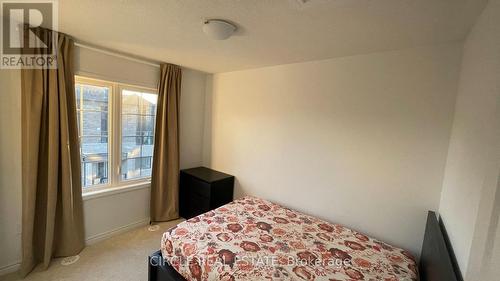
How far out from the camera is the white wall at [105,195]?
186 cm

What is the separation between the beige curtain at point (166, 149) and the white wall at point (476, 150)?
9.47ft

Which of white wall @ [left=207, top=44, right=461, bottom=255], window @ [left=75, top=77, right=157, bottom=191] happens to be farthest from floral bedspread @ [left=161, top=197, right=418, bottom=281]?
window @ [left=75, top=77, right=157, bottom=191]

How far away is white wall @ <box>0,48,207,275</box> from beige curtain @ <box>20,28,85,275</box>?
9 centimetres

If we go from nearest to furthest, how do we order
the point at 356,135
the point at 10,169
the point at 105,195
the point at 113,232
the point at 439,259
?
the point at 439,259, the point at 10,169, the point at 356,135, the point at 105,195, the point at 113,232

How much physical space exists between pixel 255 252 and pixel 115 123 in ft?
7.27

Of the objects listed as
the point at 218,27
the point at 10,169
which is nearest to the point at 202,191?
the point at 10,169

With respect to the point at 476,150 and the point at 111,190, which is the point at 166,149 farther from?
the point at 476,150

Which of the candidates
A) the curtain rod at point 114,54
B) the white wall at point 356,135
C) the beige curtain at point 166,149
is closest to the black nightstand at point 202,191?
the beige curtain at point 166,149

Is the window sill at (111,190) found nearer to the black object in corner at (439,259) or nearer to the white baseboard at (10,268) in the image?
the white baseboard at (10,268)

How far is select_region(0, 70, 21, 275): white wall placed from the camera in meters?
1.82

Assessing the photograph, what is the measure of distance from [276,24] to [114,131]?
2248mm

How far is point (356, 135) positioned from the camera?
209 centimetres

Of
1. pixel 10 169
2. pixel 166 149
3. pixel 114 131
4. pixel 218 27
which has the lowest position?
pixel 10 169

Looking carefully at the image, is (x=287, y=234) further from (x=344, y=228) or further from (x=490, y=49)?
(x=490, y=49)
